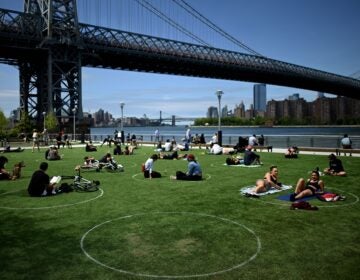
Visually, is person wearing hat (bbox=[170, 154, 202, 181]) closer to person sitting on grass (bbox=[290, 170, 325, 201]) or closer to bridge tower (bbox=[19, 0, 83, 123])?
person sitting on grass (bbox=[290, 170, 325, 201])

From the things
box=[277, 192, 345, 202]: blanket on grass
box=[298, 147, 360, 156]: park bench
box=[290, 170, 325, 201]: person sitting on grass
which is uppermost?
box=[298, 147, 360, 156]: park bench

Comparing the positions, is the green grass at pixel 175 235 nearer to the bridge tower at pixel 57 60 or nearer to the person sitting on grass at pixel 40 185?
the person sitting on grass at pixel 40 185

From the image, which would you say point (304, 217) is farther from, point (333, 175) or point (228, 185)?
point (333, 175)

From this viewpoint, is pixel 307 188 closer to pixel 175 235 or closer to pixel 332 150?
pixel 175 235

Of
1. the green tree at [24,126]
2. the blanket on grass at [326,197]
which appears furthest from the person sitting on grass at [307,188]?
the green tree at [24,126]

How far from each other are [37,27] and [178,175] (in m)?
47.9

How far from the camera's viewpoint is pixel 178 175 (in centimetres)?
1368

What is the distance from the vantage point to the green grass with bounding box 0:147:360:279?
544 centimetres

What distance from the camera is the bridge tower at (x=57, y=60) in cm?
5122

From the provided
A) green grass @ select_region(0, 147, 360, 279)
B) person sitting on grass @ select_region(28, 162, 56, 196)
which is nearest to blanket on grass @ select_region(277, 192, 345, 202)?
green grass @ select_region(0, 147, 360, 279)

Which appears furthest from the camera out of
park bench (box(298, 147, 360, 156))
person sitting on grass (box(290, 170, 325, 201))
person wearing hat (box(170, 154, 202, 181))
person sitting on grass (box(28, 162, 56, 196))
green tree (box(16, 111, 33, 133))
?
green tree (box(16, 111, 33, 133))

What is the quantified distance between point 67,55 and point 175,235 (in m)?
52.0

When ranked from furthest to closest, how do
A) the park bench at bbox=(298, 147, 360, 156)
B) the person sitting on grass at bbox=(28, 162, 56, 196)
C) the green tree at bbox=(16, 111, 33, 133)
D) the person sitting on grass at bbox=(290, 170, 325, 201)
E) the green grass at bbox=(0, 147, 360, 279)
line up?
the green tree at bbox=(16, 111, 33, 133) < the park bench at bbox=(298, 147, 360, 156) < the person sitting on grass at bbox=(28, 162, 56, 196) < the person sitting on grass at bbox=(290, 170, 325, 201) < the green grass at bbox=(0, 147, 360, 279)

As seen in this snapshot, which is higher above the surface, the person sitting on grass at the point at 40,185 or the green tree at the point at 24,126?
the green tree at the point at 24,126
